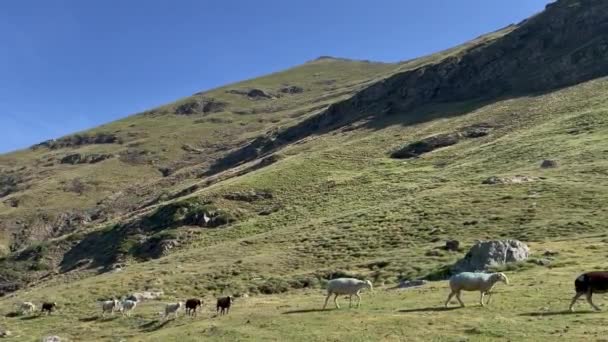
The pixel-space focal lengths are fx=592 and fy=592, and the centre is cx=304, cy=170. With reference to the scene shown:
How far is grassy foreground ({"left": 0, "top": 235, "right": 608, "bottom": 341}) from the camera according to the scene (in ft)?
68.1

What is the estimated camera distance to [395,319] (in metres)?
23.3

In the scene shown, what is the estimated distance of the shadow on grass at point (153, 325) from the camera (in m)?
30.9

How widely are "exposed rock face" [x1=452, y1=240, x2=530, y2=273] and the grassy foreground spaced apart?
1.78m

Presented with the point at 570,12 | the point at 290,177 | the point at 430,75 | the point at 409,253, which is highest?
the point at 570,12

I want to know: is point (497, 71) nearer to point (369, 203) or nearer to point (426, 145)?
point (426, 145)

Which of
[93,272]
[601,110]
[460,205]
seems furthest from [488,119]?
[93,272]

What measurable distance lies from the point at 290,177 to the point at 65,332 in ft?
194

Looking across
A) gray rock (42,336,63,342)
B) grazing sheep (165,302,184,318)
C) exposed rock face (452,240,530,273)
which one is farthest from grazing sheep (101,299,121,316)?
exposed rock face (452,240,530,273)

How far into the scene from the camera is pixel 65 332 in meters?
33.5

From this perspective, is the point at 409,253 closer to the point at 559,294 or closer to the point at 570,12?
the point at 559,294

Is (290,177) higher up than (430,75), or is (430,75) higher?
(430,75)

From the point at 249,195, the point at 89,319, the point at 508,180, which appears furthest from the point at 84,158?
the point at 89,319

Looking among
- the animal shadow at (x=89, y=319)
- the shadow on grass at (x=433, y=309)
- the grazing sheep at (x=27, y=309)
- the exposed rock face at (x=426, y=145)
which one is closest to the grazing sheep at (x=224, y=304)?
the shadow on grass at (x=433, y=309)

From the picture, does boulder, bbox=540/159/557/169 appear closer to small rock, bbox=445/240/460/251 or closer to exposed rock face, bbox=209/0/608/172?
small rock, bbox=445/240/460/251
